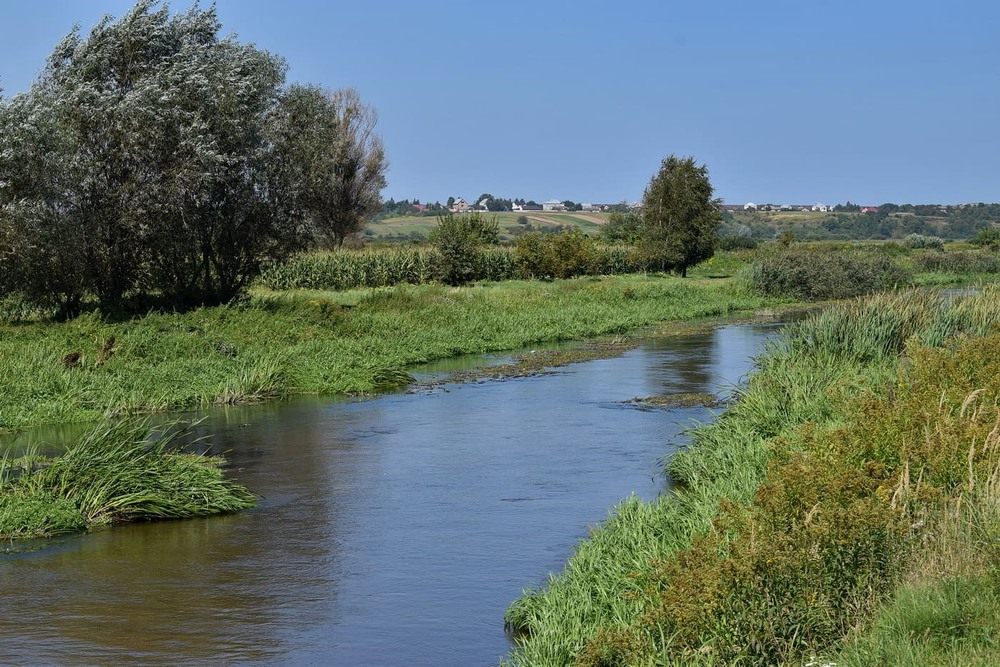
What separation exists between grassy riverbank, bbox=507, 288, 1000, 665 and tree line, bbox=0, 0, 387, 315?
19.5m

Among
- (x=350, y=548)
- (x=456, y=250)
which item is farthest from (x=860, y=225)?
(x=350, y=548)

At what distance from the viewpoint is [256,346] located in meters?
25.8

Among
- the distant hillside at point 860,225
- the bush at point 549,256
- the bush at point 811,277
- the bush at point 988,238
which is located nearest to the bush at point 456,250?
the bush at point 549,256

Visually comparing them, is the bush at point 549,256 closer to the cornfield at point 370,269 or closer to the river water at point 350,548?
the cornfield at point 370,269

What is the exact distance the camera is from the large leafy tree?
184ft

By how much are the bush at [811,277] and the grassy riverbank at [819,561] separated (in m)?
40.8

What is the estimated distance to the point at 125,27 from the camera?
96.7ft

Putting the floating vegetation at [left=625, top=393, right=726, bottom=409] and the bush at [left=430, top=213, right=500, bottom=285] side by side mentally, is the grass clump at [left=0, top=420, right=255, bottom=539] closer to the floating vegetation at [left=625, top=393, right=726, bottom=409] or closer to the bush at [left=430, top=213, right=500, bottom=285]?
the floating vegetation at [left=625, top=393, right=726, bottom=409]

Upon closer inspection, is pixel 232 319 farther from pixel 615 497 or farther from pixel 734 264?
pixel 734 264

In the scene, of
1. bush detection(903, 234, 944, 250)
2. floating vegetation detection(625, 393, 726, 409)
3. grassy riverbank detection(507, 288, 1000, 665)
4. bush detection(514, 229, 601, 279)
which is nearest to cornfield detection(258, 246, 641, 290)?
bush detection(514, 229, 601, 279)

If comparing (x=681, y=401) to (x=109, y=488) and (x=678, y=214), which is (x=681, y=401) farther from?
(x=678, y=214)

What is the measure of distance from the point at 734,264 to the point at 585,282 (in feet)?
78.9

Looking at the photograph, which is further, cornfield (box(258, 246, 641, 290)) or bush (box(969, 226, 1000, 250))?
bush (box(969, 226, 1000, 250))

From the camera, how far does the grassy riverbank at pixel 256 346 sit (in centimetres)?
2027
